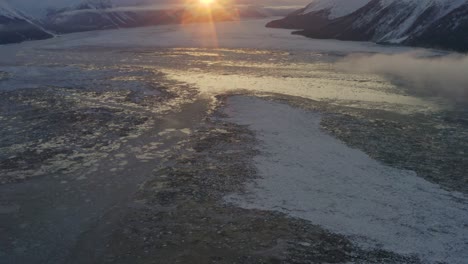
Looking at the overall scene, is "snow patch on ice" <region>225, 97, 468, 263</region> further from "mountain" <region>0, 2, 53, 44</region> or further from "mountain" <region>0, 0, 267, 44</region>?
"mountain" <region>0, 0, 267, 44</region>

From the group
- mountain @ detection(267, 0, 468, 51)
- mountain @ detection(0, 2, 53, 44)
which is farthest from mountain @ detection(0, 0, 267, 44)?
mountain @ detection(267, 0, 468, 51)

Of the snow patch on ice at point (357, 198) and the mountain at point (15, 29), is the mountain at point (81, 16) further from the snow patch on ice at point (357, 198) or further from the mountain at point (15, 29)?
the snow patch on ice at point (357, 198)

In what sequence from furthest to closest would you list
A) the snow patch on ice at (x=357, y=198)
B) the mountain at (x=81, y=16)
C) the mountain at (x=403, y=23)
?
the mountain at (x=81, y=16) < the mountain at (x=403, y=23) < the snow patch on ice at (x=357, y=198)

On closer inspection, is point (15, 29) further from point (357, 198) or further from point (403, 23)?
point (357, 198)

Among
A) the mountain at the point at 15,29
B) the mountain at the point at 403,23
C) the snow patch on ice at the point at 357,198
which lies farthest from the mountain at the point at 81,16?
the snow patch on ice at the point at 357,198

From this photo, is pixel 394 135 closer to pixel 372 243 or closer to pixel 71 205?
pixel 372 243
